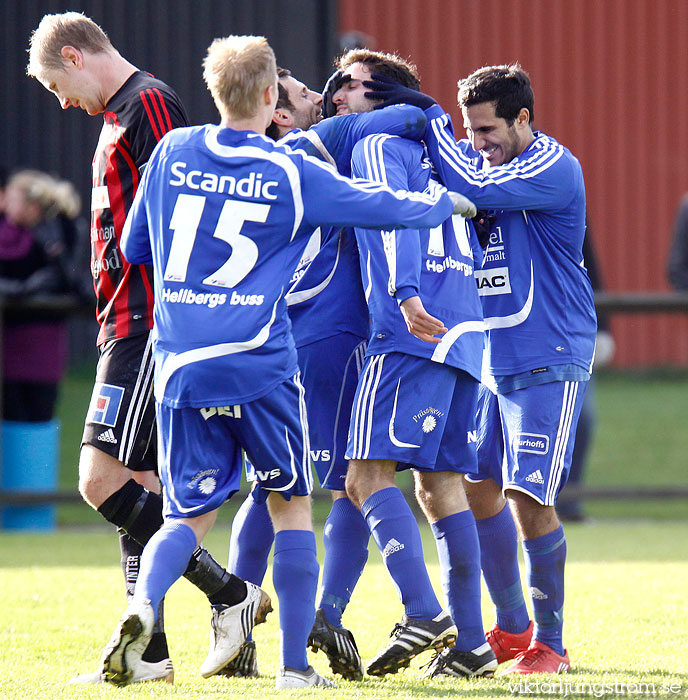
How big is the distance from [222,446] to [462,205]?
3.23 ft

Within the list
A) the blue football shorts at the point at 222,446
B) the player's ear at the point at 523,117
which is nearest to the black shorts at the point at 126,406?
the blue football shorts at the point at 222,446

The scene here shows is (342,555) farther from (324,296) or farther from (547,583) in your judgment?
(324,296)

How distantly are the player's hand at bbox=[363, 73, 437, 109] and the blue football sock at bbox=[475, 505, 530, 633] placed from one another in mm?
1425

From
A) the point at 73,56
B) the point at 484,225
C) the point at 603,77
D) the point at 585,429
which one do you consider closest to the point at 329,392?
the point at 484,225

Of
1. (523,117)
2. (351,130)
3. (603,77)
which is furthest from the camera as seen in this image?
(603,77)

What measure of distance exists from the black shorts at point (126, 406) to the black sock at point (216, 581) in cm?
38

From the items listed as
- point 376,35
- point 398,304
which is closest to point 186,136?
point 398,304

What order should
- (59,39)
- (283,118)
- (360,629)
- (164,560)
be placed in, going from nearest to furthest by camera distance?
(164,560), (59,39), (283,118), (360,629)

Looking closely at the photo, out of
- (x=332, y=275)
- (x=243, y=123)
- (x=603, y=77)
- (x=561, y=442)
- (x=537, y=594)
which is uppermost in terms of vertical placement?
(x=603, y=77)

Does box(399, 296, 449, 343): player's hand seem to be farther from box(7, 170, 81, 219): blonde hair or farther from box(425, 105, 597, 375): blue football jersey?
box(7, 170, 81, 219): blonde hair

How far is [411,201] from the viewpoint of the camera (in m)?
3.35

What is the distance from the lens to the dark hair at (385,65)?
4020mm

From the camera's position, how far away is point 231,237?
3.30 metres

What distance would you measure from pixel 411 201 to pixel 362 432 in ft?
2.48
